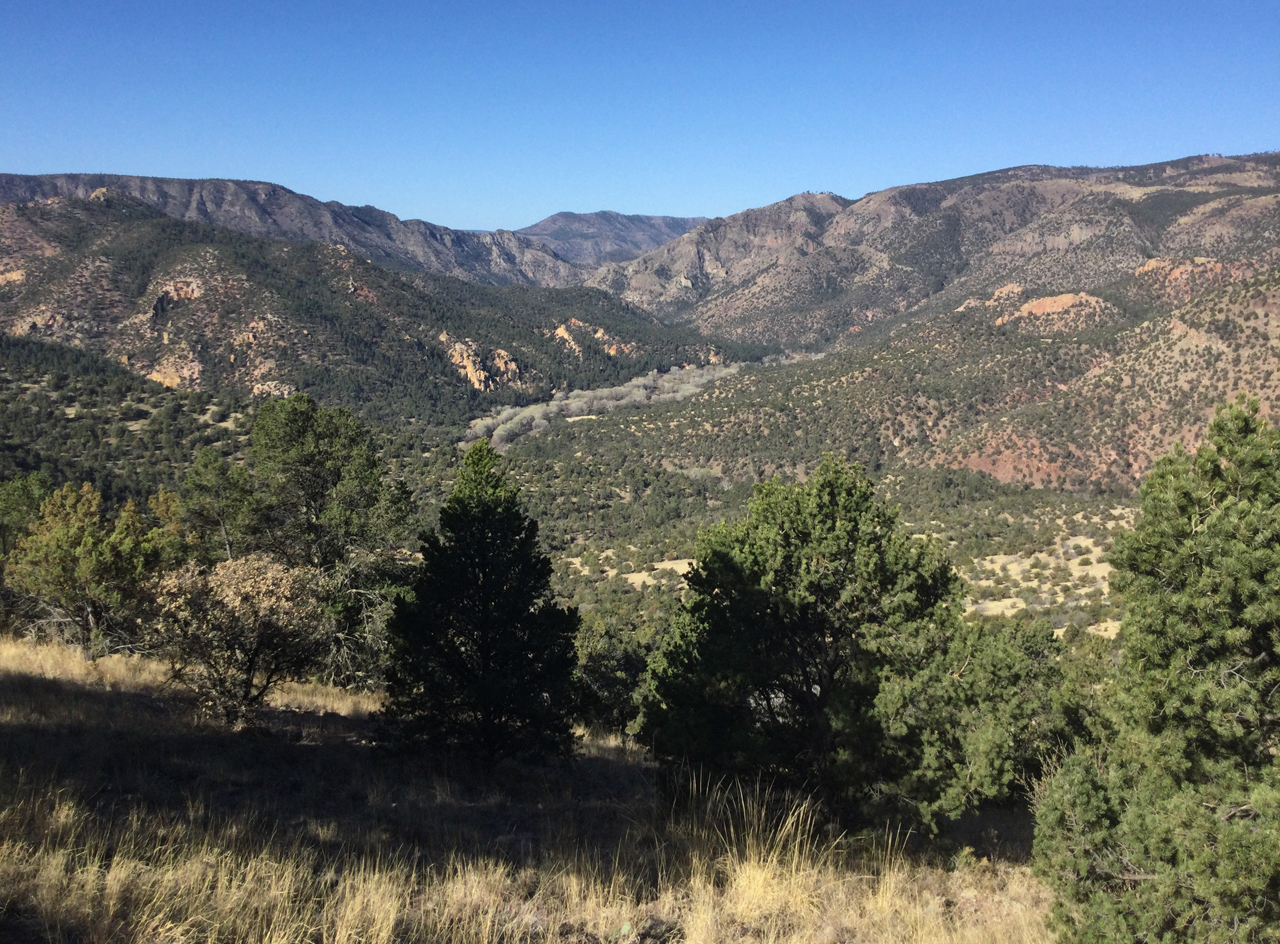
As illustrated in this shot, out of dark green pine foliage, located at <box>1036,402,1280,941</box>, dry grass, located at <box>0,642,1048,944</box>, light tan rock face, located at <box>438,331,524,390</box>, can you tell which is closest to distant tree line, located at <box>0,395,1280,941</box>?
dark green pine foliage, located at <box>1036,402,1280,941</box>

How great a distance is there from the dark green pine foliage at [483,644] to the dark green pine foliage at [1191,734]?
22.7 ft

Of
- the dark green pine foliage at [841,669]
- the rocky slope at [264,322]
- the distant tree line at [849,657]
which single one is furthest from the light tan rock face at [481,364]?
the dark green pine foliage at [841,669]

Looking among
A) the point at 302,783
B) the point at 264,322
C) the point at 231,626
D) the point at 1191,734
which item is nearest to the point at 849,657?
the point at 1191,734

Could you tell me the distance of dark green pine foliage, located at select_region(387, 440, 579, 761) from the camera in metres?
10.1

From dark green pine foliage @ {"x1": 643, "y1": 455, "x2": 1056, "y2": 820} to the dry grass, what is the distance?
1.46 m

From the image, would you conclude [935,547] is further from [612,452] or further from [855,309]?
[855,309]

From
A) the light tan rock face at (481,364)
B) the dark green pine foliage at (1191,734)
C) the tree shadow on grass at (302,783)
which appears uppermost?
the light tan rock face at (481,364)

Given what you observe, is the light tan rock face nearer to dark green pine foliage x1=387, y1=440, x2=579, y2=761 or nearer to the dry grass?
dark green pine foliage x1=387, y1=440, x2=579, y2=761

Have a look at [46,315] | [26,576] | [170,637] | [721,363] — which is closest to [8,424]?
[26,576]

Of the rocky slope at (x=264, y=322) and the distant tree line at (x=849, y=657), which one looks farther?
the rocky slope at (x=264, y=322)

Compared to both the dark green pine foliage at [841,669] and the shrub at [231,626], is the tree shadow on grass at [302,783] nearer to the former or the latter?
the shrub at [231,626]

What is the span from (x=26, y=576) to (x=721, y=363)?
488 ft

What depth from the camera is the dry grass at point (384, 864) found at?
3.11 m

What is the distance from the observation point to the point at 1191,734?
5.79 metres
